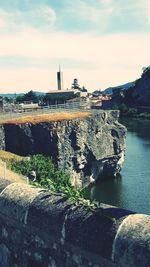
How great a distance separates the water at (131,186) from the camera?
36.9 metres

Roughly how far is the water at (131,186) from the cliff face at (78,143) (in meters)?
2.05

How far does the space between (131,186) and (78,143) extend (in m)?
7.52

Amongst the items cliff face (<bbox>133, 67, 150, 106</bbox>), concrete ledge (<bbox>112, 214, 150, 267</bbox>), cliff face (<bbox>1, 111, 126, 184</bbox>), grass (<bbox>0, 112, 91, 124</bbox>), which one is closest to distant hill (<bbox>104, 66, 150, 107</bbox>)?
cliff face (<bbox>133, 67, 150, 106</bbox>)

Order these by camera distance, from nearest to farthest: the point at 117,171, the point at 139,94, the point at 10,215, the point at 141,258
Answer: the point at 141,258 < the point at 10,215 < the point at 117,171 < the point at 139,94

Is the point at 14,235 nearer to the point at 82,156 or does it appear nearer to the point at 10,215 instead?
the point at 10,215

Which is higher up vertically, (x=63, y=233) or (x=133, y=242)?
(x=133, y=242)

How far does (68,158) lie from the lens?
140 feet

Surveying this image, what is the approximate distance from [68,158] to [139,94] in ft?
360

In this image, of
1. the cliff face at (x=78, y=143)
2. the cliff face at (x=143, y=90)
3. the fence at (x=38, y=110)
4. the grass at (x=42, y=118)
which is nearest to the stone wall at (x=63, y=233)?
the cliff face at (x=78, y=143)

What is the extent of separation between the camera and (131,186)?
142 ft

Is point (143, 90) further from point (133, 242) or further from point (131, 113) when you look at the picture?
point (133, 242)

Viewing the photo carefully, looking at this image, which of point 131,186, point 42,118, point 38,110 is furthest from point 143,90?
point 42,118

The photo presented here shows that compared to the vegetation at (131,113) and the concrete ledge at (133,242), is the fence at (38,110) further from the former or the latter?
the vegetation at (131,113)

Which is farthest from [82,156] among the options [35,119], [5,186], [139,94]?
[139,94]
